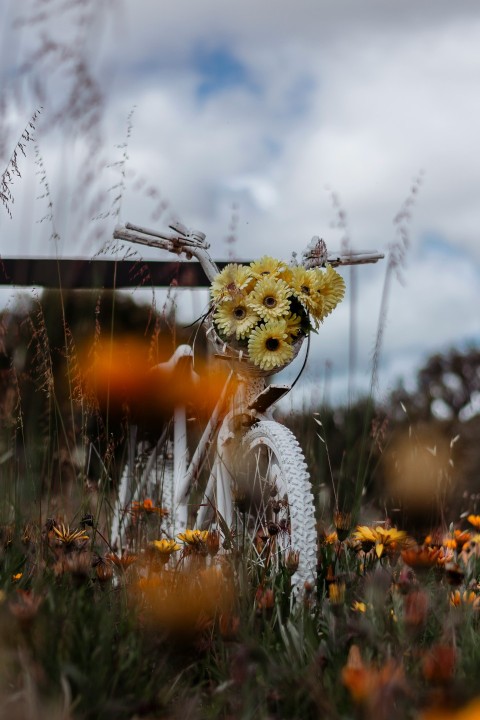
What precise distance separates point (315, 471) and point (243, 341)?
0.80 m

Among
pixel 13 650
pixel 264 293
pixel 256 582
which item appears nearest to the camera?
pixel 13 650

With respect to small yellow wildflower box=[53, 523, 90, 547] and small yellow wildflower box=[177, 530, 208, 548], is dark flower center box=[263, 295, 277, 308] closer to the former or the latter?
small yellow wildflower box=[177, 530, 208, 548]

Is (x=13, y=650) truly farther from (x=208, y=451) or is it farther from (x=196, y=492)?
(x=196, y=492)

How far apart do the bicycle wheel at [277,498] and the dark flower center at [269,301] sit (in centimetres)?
35

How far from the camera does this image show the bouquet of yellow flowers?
2641mm

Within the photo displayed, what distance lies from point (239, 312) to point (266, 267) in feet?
0.53

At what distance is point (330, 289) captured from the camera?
2.74m

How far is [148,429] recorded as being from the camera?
3.96 meters

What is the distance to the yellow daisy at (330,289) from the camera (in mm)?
2729

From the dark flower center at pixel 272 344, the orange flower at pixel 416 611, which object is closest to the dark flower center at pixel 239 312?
the dark flower center at pixel 272 344

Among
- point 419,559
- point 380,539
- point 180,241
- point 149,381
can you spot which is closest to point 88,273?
point 149,381

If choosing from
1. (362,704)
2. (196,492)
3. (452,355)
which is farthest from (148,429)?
(452,355)

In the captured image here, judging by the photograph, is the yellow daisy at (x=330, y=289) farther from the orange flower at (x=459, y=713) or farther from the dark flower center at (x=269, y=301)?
the orange flower at (x=459, y=713)

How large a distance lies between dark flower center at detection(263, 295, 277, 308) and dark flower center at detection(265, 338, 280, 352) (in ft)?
0.33
